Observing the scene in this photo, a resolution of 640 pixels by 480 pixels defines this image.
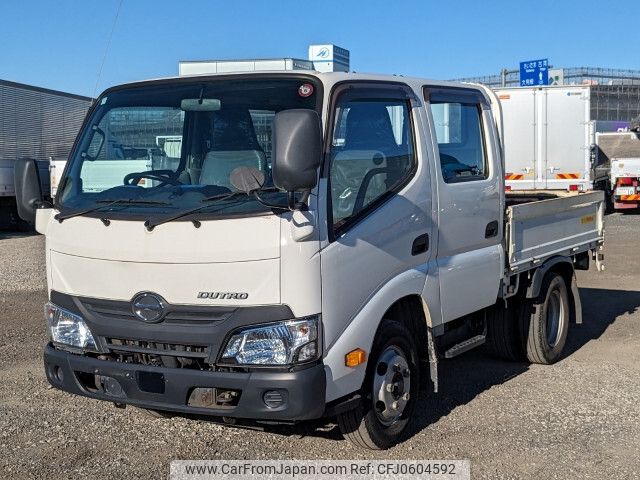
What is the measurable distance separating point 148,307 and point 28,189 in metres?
1.37

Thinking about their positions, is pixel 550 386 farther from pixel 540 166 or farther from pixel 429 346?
pixel 540 166

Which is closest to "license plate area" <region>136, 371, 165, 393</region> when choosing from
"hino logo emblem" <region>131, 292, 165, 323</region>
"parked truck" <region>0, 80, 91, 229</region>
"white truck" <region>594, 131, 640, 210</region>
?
"hino logo emblem" <region>131, 292, 165, 323</region>

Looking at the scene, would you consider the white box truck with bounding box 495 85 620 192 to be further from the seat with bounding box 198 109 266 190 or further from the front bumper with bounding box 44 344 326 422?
the front bumper with bounding box 44 344 326 422

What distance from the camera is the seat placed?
A: 4.70m

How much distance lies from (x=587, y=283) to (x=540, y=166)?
6.30 m

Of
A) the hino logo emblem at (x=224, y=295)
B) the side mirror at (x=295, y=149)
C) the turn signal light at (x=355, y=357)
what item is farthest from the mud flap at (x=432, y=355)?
the side mirror at (x=295, y=149)

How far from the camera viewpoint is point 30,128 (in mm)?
23219

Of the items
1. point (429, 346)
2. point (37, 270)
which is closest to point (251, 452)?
point (429, 346)

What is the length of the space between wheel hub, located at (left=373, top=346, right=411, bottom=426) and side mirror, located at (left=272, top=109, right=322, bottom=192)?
1383 mm

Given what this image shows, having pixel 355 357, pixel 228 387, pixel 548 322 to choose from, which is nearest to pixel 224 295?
pixel 228 387

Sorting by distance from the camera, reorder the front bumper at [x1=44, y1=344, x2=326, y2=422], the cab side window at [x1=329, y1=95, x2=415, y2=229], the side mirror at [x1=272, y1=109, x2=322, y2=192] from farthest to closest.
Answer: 1. the cab side window at [x1=329, y1=95, x2=415, y2=229]
2. the front bumper at [x1=44, y1=344, x2=326, y2=422]
3. the side mirror at [x1=272, y1=109, x2=322, y2=192]

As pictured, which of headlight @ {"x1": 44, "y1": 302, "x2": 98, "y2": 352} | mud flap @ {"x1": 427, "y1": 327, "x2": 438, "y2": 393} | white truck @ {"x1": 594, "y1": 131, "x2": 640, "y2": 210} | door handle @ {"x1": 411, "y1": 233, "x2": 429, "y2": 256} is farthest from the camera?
white truck @ {"x1": 594, "y1": 131, "x2": 640, "y2": 210}

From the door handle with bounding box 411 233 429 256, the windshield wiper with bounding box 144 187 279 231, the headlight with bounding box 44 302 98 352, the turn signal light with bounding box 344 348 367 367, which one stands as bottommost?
the turn signal light with bounding box 344 348 367 367

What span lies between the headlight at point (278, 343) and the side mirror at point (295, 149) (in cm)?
73
